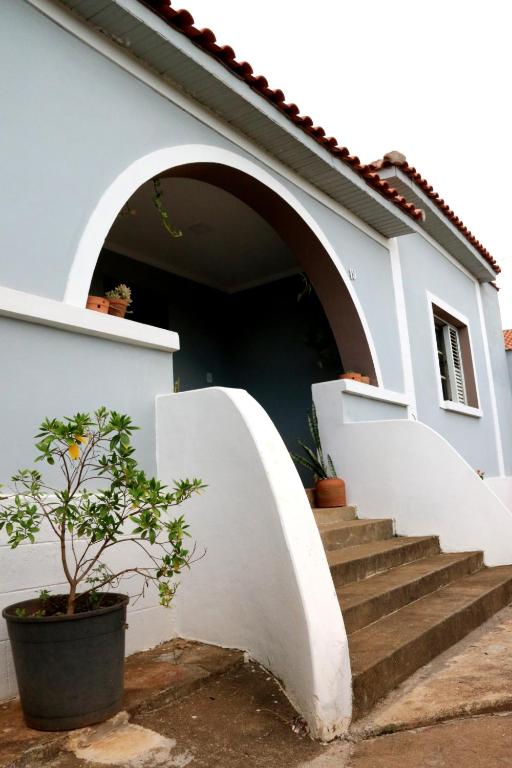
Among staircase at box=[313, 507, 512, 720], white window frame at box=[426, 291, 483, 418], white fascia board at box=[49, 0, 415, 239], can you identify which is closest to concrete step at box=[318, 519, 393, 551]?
staircase at box=[313, 507, 512, 720]

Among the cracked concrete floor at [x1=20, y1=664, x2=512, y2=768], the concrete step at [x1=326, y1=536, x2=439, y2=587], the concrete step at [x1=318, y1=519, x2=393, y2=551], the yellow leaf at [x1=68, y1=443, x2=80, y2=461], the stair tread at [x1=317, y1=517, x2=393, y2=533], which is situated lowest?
the cracked concrete floor at [x1=20, y1=664, x2=512, y2=768]

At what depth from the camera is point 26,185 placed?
3475 millimetres

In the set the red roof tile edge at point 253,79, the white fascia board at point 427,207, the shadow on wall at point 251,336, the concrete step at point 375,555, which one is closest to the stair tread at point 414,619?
the concrete step at point 375,555

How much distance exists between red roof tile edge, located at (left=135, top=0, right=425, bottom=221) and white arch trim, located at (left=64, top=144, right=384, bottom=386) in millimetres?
542

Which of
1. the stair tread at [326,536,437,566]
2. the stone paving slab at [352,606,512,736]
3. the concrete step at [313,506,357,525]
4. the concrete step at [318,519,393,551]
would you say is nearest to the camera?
the stone paving slab at [352,606,512,736]

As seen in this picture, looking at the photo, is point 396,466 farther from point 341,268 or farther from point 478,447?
point 478,447

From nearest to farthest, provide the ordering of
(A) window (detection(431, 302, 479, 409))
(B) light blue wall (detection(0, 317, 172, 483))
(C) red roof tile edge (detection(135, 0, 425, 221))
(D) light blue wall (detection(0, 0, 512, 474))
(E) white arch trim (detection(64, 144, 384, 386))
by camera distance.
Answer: (B) light blue wall (detection(0, 317, 172, 483)) → (D) light blue wall (detection(0, 0, 512, 474)) → (E) white arch trim (detection(64, 144, 384, 386)) → (C) red roof tile edge (detection(135, 0, 425, 221)) → (A) window (detection(431, 302, 479, 409))

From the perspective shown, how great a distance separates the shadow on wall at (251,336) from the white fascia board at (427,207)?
1.82 metres

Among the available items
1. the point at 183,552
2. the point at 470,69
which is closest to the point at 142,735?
the point at 183,552

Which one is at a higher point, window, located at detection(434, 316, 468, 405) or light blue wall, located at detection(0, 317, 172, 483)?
window, located at detection(434, 316, 468, 405)

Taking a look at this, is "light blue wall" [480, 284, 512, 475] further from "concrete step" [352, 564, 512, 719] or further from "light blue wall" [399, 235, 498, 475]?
"concrete step" [352, 564, 512, 719]

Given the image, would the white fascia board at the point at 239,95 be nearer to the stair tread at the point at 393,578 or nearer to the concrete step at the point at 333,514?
the concrete step at the point at 333,514

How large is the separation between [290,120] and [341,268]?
66.2 inches

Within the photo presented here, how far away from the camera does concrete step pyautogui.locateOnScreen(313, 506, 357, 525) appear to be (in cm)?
532
